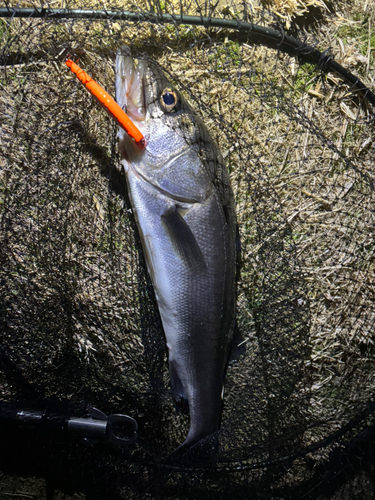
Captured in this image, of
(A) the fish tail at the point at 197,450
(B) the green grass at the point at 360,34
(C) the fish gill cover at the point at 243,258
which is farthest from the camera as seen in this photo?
(B) the green grass at the point at 360,34

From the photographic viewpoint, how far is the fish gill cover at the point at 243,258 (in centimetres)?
207

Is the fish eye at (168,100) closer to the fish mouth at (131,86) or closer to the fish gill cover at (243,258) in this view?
the fish mouth at (131,86)

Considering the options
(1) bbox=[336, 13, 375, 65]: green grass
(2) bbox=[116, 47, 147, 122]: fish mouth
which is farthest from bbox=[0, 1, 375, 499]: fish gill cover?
(2) bbox=[116, 47, 147, 122]: fish mouth

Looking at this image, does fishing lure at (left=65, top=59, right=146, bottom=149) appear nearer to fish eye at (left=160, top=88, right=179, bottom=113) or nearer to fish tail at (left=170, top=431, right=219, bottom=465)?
fish eye at (left=160, top=88, right=179, bottom=113)

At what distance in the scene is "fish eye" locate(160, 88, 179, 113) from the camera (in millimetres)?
1695

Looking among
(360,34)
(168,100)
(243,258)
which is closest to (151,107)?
(168,100)

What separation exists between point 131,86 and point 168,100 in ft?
0.69

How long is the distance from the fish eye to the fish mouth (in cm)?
9

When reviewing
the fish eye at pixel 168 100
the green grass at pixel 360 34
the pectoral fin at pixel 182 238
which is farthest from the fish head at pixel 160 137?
the green grass at pixel 360 34

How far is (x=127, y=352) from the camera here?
2156 mm

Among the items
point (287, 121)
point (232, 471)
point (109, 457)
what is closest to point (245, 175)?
point (287, 121)

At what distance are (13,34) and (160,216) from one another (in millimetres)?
1501

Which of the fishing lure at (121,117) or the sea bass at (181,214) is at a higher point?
the fishing lure at (121,117)

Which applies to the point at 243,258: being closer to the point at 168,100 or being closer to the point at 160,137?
the point at 160,137
